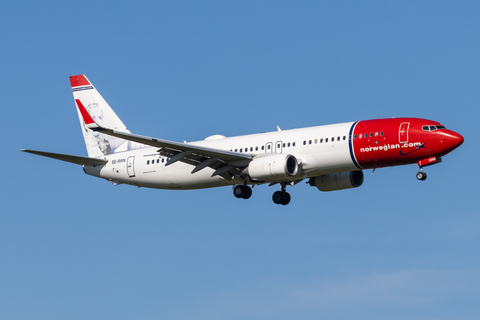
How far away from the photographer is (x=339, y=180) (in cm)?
5056

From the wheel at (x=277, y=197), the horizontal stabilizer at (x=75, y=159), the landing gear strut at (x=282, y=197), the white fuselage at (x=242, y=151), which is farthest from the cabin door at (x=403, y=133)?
the horizontal stabilizer at (x=75, y=159)

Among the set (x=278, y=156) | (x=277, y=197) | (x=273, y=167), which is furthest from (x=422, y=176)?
(x=277, y=197)

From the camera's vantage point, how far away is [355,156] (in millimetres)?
45156

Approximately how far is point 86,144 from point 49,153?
31.4ft

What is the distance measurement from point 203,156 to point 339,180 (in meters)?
9.79

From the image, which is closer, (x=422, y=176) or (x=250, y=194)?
(x=422, y=176)

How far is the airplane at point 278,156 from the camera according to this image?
4438 centimetres

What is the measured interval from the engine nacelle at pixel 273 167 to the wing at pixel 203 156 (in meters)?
1.05

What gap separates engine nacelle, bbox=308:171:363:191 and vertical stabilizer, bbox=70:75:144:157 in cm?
1407

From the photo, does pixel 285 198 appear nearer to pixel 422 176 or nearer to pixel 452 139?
pixel 422 176

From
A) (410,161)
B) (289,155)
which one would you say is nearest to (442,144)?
(410,161)

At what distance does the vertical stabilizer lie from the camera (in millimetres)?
55969

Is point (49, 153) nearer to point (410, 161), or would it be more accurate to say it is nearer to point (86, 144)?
point (86, 144)

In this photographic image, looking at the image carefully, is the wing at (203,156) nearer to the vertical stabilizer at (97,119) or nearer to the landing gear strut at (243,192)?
the landing gear strut at (243,192)
